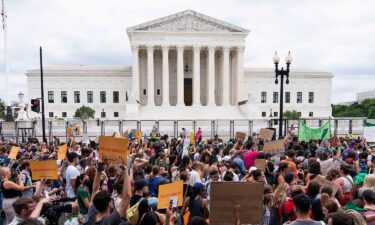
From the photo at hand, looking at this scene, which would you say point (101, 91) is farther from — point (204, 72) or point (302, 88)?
point (302, 88)

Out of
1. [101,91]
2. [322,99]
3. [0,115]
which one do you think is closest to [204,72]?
[101,91]

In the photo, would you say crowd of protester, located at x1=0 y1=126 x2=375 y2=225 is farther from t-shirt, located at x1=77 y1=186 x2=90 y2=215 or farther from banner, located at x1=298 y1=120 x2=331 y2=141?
banner, located at x1=298 y1=120 x2=331 y2=141

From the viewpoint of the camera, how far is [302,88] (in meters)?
77.0

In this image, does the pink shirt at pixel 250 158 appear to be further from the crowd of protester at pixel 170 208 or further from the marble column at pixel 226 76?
A: the marble column at pixel 226 76

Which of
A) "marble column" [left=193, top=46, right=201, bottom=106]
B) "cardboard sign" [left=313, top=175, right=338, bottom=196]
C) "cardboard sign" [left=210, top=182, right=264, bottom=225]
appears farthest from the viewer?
"marble column" [left=193, top=46, right=201, bottom=106]

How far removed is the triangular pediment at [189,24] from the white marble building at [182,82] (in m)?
0.16

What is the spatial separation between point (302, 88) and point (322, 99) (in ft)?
15.9

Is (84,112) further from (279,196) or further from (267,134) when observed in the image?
(279,196)

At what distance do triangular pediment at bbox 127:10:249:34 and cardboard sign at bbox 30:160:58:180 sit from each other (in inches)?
2201

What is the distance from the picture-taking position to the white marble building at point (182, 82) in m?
62.2

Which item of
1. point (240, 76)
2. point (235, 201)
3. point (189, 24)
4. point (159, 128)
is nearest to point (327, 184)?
point (235, 201)

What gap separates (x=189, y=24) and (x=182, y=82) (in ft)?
32.2

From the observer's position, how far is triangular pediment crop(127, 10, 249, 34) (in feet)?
205

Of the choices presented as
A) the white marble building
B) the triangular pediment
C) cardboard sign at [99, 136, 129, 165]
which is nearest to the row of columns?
the white marble building
